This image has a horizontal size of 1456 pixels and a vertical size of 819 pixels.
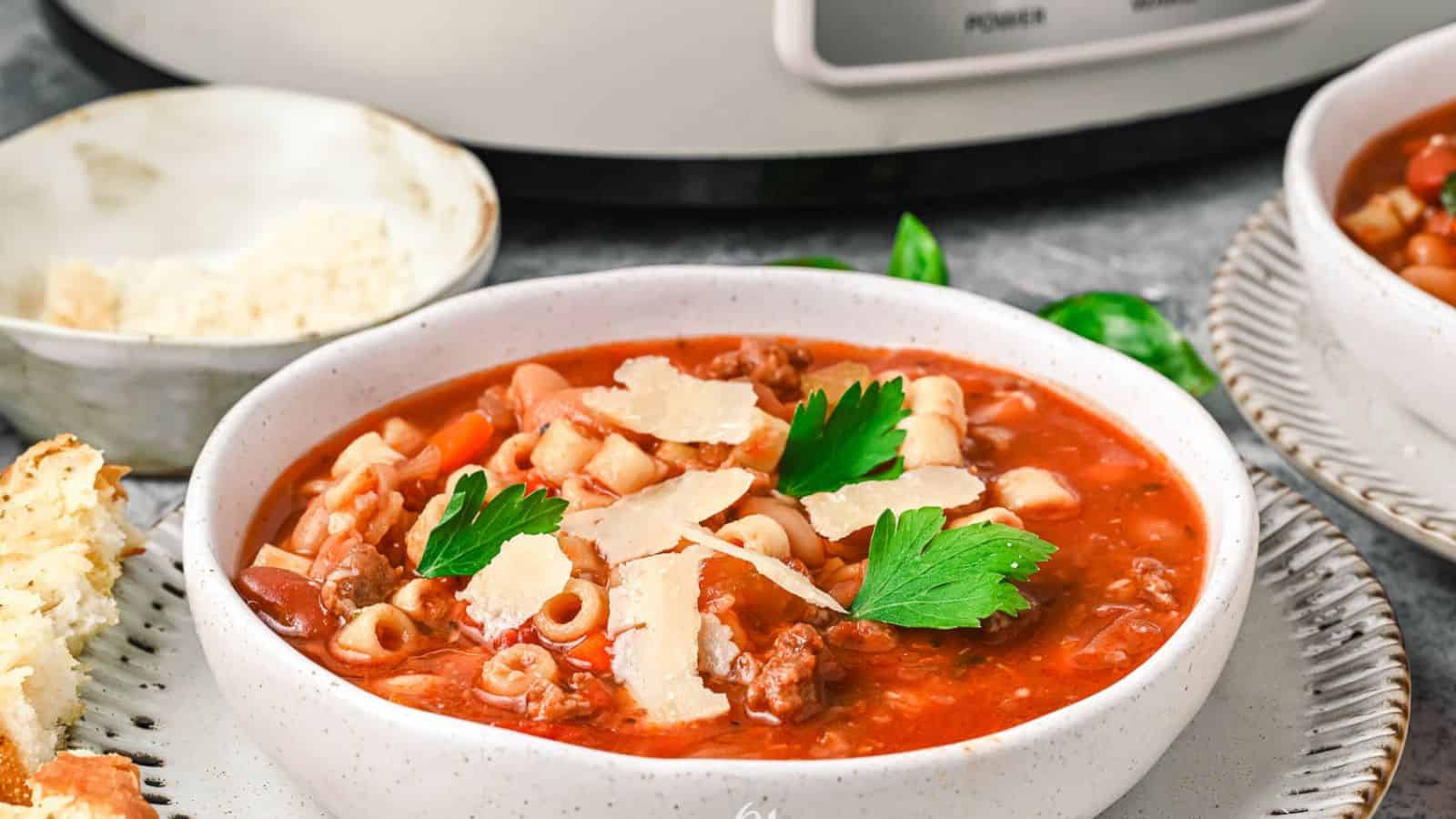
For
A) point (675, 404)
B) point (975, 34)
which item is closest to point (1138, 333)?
point (975, 34)

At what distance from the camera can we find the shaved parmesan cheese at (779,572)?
1.45 metres

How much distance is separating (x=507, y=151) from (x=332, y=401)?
0.94 meters

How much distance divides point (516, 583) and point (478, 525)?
3.0 inches

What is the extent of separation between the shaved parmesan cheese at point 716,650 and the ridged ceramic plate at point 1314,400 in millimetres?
754

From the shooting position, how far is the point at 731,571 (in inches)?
58.9

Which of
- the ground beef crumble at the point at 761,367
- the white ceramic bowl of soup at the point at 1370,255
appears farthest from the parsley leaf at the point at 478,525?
the white ceramic bowl of soup at the point at 1370,255

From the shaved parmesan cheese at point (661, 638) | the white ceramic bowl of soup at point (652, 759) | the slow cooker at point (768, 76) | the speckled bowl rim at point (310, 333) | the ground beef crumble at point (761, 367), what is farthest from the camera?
the slow cooker at point (768, 76)

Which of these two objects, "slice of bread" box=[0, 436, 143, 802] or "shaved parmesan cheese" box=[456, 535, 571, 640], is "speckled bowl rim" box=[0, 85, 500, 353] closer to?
"slice of bread" box=[0, 436, 143, 802]

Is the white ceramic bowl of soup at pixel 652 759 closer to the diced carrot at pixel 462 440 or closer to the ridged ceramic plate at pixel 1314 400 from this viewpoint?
the diced carrot at pixel 462 440

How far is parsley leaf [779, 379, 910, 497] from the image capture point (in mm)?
1660

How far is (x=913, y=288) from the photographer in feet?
6.22

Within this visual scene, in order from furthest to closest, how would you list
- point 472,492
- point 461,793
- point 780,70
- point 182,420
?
point 780,70 → point 182,420 → point 472,492 → point 461,793

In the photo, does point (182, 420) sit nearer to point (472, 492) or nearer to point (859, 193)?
point (472, 492)

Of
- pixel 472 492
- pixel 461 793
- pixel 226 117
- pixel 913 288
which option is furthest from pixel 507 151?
pixel 461 793
